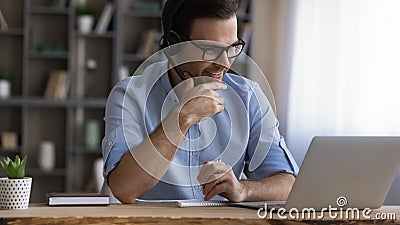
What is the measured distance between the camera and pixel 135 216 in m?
1.64

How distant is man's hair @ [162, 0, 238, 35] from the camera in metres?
2.19

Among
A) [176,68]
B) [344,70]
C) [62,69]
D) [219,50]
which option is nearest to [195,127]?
[176,68]

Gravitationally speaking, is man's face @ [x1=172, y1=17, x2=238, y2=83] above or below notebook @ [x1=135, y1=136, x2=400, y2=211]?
above

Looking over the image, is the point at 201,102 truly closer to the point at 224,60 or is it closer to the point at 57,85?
the point at 224,60

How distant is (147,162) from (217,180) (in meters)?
0.18

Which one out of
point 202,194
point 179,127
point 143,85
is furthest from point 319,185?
point 143,85

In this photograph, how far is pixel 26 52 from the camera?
5.69 meters

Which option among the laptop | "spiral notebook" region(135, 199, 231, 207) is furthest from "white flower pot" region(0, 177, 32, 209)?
the laptop

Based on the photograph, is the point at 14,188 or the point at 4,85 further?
the point at 4,85

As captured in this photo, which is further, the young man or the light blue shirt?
the light blue shirt

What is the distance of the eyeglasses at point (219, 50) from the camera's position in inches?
83.2

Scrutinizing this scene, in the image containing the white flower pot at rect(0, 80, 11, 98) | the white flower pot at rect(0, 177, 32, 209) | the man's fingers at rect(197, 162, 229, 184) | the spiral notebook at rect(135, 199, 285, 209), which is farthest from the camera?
Answer: the white flower pot at rect(0, 80, 11, 98)

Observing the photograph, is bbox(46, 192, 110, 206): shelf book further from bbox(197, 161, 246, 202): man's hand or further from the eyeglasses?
the eyeglasses

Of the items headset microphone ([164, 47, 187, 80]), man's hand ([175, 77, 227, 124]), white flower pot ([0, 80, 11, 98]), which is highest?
headset microphone ([164, 47, 187, 80])
